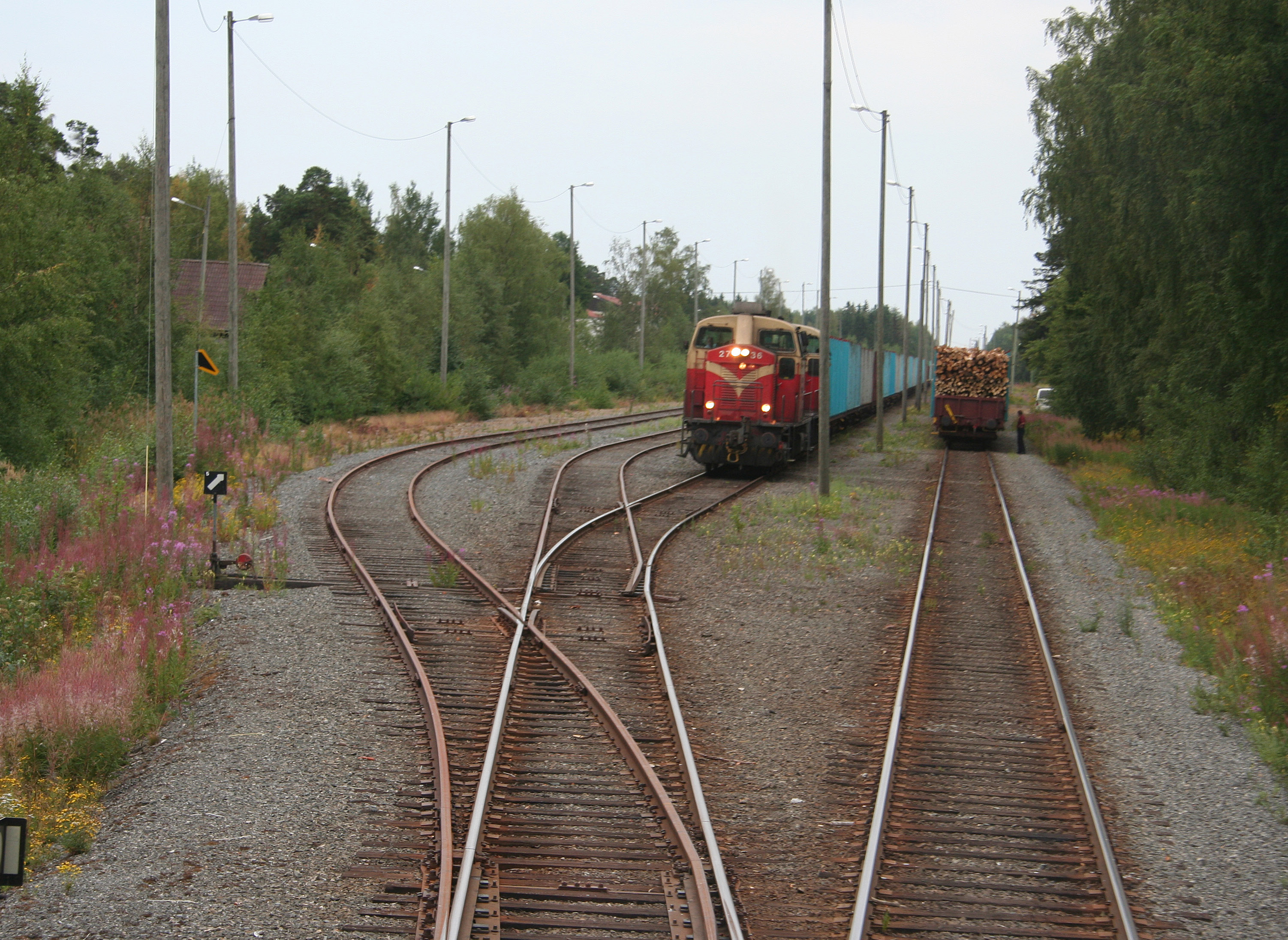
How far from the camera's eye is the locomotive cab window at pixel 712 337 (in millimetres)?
24391

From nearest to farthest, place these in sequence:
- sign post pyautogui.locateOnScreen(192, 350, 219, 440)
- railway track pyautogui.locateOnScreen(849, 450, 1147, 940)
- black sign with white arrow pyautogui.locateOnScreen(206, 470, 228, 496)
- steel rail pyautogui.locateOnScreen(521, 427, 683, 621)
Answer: railway track pyautogui.locateOnScreen(849, 450, 1147, 940), steel rail pyautogui.locateOnScreen(521, 427, 683, 621), black sign with white arrow pyautogui.locateOnScreen(206, 470, 228, 496), sign post pyautogui.locateOnScreen(192, 350, 219, 440)

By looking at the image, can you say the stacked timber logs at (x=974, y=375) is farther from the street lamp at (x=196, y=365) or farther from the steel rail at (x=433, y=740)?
the steel rail at (x=433, y=740)

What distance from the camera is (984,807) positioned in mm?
6812

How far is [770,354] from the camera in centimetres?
2380

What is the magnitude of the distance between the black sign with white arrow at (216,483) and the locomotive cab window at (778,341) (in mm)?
13335

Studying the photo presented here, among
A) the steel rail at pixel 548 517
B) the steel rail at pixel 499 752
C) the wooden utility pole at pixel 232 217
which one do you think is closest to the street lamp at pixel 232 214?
the wooden utility pole at pixel 232 217

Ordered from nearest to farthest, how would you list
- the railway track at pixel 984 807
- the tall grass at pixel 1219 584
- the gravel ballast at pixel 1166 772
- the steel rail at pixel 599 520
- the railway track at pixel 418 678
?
the railway track at pixel 984 807 < the railway track at pixel 418 678 < the gravel ballast at pixel 1166 772 < the tall grass at pixel 1219 584 < the steel rail at pixel 599 520

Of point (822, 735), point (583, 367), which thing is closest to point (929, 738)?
point (822, 735)

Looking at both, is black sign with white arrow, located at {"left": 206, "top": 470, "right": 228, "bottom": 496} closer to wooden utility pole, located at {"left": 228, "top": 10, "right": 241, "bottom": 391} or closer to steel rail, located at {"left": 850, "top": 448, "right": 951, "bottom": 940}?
steel rail, located at {"left": 850, "top": 448, "right": 951, "bottom": 940}

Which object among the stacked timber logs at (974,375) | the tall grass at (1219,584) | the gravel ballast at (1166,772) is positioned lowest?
the gravel ballast at (1166,772)

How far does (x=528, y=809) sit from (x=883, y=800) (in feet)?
6.88

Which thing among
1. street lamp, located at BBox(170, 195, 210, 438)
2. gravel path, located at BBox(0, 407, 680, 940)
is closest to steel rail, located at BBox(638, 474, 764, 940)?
gravel path, located at BBox(0, 407, 680, 940)

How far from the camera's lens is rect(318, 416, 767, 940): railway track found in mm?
5266

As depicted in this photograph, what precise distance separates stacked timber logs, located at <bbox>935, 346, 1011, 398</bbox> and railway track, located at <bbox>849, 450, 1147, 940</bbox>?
24.6m
